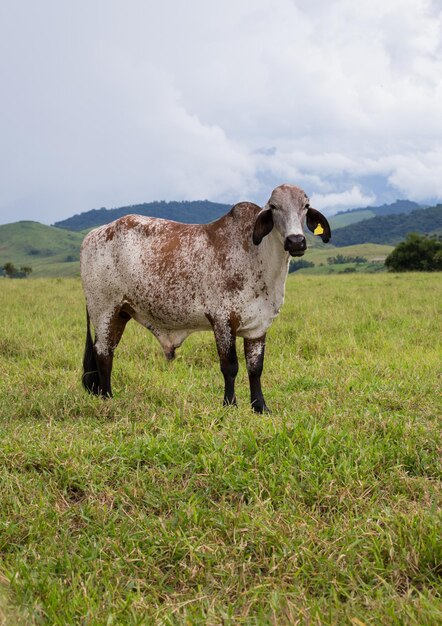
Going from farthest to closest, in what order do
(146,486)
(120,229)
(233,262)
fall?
1. (120,229)
2. (233,262)
3. (146,486)

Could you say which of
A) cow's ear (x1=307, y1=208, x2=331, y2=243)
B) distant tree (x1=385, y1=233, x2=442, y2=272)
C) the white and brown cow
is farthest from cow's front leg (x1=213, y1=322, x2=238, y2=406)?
distant tree (x1=385, y1=233, x2=442, y2=272)

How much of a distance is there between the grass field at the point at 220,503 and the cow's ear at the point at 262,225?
5.19ft

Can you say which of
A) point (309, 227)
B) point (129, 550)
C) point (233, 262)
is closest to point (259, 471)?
point (129, 550)

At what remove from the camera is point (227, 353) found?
5133 millimetres

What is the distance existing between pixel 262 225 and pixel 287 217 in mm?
270

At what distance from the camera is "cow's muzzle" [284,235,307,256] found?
4488mm

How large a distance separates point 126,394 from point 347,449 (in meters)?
2.71

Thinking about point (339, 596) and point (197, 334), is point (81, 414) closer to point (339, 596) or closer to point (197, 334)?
point (339, 596)

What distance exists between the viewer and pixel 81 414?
17.0 feet

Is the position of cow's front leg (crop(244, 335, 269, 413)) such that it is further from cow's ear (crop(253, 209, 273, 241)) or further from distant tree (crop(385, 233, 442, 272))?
distant tree (crop(385, 233, 442, 272))

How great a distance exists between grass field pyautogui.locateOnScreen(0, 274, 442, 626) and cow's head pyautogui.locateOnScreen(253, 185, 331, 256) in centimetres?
152

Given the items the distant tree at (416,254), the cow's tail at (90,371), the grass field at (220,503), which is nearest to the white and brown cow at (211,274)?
the cow's tail at (90,371)

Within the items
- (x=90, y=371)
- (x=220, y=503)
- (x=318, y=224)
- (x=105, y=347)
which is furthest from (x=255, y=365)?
(x=220, y=503)

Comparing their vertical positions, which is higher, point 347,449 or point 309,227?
point 309,227
